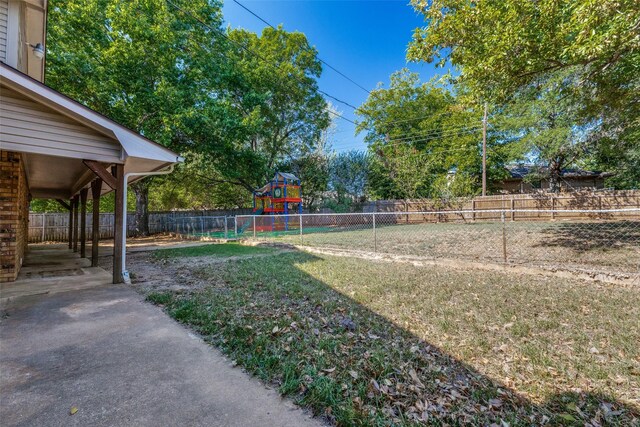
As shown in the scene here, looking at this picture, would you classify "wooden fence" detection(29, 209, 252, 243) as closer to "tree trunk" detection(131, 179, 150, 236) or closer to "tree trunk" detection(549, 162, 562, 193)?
"tree trunk" detection(131, 179, 150, 236)

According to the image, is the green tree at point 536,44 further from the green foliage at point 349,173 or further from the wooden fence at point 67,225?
the green foliage at point 349,173

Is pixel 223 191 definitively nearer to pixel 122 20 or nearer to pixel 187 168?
pixel 187 168

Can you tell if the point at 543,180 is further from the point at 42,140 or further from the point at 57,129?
the point at 42,140

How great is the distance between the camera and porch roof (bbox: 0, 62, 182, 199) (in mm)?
4016

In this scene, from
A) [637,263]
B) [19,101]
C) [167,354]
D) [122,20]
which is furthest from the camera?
[122,20]

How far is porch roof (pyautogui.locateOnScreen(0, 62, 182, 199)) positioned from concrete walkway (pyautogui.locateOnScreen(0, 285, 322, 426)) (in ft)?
8.10

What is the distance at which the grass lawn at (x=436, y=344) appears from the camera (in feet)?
6.48

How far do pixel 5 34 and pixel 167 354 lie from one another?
23.3 ft

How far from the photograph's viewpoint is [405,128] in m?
27.9

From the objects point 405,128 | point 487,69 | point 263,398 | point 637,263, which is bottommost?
point 263,398

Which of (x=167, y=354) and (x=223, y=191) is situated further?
(x=223, y=191)

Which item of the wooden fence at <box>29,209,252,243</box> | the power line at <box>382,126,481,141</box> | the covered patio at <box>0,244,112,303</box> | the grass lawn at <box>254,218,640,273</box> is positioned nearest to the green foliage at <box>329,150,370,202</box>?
the power line at <box>382,126,481,141</box>

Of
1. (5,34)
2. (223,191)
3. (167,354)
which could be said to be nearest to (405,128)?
(223,191)

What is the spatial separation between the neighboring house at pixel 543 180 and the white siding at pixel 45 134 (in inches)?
1016
